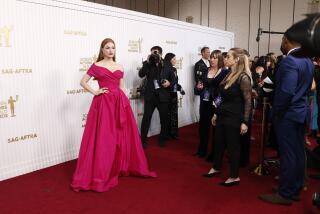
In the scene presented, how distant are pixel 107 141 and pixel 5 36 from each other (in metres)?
1.58

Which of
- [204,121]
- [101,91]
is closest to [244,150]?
[204,121]

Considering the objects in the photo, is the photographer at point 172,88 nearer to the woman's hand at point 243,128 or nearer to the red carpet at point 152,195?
the red carpet at point 152,195

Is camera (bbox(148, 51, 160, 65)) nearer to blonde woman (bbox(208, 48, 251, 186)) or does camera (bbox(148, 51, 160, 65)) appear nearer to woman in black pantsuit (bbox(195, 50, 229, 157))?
woman in black pantsuit (bbox(195, 50, 229, 157))

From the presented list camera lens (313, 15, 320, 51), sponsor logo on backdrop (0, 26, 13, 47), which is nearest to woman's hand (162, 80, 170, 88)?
sponsor logo on backdrop (0, 26, 13, 47)

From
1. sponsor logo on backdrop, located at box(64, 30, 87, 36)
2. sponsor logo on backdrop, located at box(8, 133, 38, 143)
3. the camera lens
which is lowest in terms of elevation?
sponsor logo on backdrop, located at box(8, 133, 38, 143)

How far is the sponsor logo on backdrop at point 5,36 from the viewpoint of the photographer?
12.3 feet

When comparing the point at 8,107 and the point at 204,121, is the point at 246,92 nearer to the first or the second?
the point at 204,121

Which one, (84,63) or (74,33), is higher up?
(74,33)

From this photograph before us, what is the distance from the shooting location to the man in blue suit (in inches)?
119

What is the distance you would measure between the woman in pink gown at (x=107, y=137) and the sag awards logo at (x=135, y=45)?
5.70ft

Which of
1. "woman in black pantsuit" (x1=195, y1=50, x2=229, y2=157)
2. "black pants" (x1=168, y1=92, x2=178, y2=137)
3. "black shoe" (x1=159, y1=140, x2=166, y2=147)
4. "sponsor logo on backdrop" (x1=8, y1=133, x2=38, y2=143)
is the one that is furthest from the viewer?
"black pants" (x1=168, y1=92, x2=178, y2=137)

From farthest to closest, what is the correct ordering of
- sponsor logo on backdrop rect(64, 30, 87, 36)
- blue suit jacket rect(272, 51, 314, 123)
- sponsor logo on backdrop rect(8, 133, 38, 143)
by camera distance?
1. sponsor logo on backdrop rect(64, 30, 87, 36)
2. sponsor logo on backdrop rect(8, 133, 38, 143)
3. blue suit jacket rect(272, 51, 314, 123)

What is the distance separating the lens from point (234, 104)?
364 centimetres

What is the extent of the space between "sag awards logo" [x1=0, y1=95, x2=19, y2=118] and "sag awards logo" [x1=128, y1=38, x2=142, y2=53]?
2208 mm
